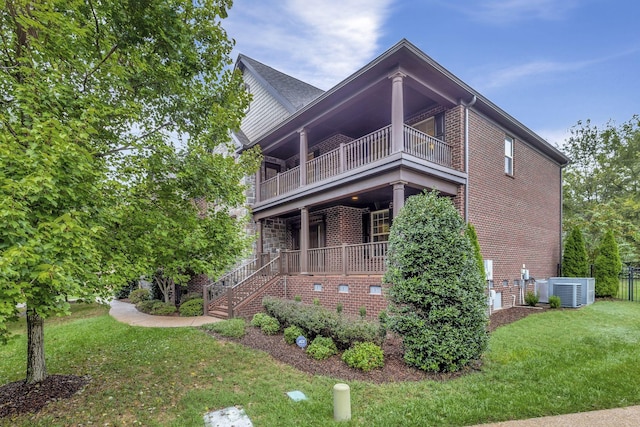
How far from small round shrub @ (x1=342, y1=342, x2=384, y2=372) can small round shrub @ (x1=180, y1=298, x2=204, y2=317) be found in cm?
786

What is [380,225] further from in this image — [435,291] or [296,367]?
[296,367]

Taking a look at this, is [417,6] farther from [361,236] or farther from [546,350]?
[546,350]

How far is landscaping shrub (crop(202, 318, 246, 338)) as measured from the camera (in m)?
8.45

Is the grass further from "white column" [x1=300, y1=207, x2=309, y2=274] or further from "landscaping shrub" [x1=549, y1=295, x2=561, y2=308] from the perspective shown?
"white column" [x1=300, y1=207, x2=309, y2=274]

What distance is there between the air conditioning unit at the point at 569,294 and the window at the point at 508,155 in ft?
14.3

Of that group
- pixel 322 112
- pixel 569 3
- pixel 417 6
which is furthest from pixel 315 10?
pixel 569 3

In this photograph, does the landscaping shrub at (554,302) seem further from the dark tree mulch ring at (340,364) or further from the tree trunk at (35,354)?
the tree trunk at (35,354)

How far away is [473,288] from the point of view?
19.2 ft

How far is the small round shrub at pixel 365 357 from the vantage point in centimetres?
568

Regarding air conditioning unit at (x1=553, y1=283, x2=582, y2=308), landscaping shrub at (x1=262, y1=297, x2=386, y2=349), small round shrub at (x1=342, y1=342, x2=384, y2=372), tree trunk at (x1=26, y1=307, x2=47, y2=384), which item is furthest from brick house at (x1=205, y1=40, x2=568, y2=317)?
tree trunk at (x1=26, y1=307, x2=47, y2=384)

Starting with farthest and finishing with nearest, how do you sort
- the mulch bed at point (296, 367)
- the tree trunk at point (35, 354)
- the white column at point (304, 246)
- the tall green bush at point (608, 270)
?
the tall green bush at point (608, 270), the white column at point (304, 246), the tree trunk at point (35, 354), the mulch bed at point (296, 367)

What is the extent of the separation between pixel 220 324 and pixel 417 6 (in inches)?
457

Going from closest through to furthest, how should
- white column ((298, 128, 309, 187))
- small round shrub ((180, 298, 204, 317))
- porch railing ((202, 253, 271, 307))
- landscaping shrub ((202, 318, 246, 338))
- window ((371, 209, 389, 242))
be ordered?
landscaping shrub ((202, 318, 246, 338))
small round shrub ((180, 298, 204, 317))
white column ((298, 128, 309, 187))
window ((371, 209, 389, 242))
porch railing ((202, 253, 271, 307))

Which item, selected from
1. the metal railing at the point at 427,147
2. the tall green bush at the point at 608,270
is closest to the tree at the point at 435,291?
the metal railing at the point at 427,147
